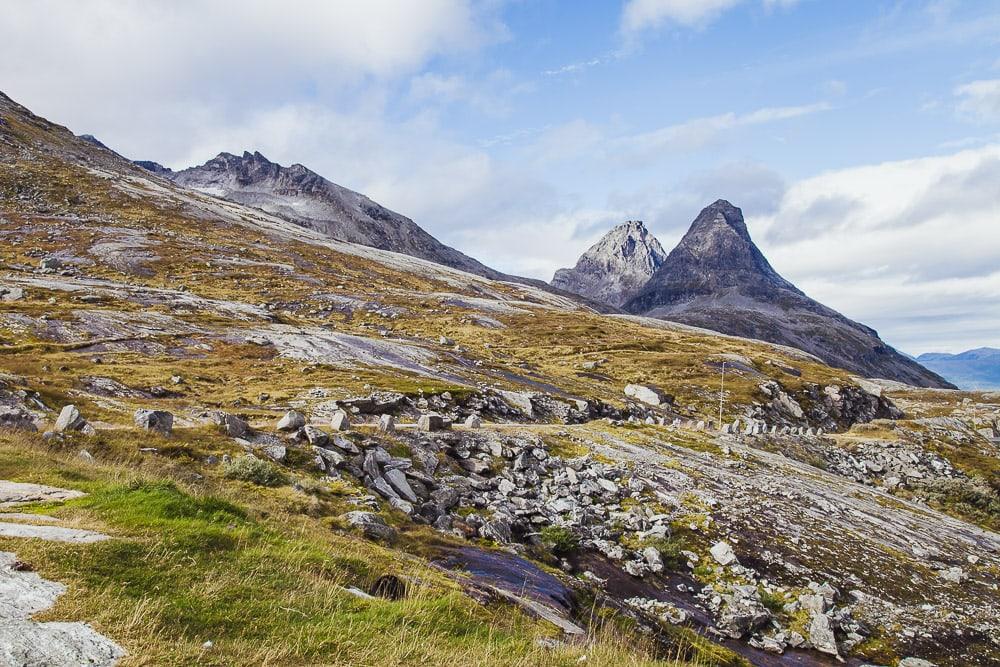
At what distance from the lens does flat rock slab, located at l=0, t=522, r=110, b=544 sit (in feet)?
30.7

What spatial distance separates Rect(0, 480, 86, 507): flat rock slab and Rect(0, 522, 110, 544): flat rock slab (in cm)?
195

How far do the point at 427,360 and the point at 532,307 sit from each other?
7957 centimetres

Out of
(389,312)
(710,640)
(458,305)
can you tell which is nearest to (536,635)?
(710,640)

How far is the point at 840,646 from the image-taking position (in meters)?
19.6

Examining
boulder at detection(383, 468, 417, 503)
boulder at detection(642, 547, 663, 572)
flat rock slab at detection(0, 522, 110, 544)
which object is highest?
flat rock slab at detection(0, 522, 110, 544)

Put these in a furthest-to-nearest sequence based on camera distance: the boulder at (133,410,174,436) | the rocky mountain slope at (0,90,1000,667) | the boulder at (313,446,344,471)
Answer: the boulder at (313,446,344,471), the boulder at (133,410,174,436), the rocky mountain slope at (0,90,1000,667)

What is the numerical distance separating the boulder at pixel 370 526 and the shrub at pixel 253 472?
404 cm

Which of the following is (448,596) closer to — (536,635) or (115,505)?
(536,635)

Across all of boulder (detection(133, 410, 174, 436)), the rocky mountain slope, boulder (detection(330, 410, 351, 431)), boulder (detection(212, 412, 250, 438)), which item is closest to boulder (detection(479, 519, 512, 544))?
the rocky mountain slope

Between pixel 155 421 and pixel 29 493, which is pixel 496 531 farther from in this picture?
pixel 155 421

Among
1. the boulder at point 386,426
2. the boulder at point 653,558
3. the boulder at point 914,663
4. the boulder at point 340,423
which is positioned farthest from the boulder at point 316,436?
the boulder at point 914,663

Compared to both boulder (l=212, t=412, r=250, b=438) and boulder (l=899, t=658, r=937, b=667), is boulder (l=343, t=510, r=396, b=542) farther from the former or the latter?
boulder (l=899, t=658, r=937, b=667)

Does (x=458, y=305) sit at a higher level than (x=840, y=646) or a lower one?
higher

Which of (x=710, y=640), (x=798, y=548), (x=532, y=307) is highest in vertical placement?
(x=532, y=307)
